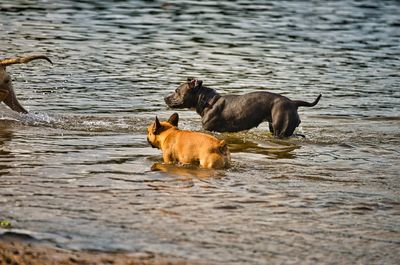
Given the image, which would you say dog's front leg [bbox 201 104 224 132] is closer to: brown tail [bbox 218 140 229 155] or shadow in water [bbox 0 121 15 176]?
shadow in water [bbox 0 121 15 176]

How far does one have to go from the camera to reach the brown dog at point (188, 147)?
35.1 ft

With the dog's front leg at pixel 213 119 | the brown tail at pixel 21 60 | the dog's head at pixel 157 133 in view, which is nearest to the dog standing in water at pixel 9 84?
the brown tail at pixel 21 60

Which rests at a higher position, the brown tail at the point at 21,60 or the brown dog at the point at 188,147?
the brown tail at the point at 21,60

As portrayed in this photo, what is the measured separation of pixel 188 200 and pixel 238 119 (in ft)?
14.4

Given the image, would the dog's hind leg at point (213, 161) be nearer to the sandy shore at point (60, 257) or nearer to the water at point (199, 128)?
the water at point (199, 128)

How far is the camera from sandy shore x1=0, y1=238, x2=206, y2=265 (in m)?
7.08

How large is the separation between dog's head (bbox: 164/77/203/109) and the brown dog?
91.8 inches

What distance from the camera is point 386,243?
26.7 feet

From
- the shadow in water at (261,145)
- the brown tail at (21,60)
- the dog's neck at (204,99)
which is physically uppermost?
the brown tail at (21,60)

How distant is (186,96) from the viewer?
13.7 metres

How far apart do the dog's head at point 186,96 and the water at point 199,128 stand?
1.99 feet

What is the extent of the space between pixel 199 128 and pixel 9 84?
2.65 meters

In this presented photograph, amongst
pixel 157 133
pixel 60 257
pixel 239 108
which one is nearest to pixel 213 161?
pixel 157 133

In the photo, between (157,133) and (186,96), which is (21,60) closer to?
(186,96)
